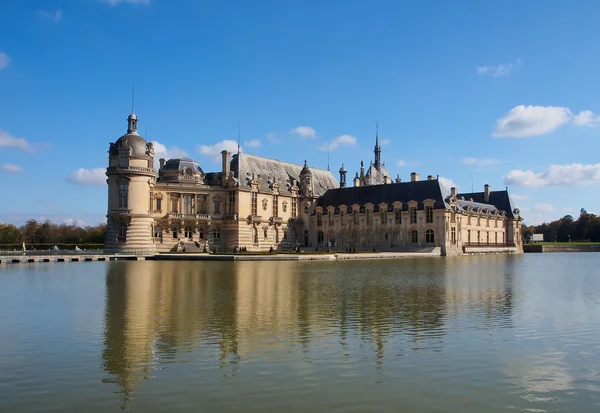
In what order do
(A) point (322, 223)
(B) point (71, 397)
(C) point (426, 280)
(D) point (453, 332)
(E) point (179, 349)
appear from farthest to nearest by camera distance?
(A) point (322, 223)
(C) point (426, 280)
(D) point (453, 332)
(E) point (179, 349)
(B) point (71, 397)

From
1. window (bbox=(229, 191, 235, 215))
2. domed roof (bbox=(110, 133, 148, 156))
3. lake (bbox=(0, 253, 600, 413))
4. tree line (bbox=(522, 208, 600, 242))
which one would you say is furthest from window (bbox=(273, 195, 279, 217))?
tree line (bbox=(522, 208, 600, 242))

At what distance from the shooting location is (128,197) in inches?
2391

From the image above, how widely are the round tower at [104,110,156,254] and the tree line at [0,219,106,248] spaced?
3345 centimetres

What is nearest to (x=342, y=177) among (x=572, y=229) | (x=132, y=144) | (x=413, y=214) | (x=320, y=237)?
(x=320, y=237)

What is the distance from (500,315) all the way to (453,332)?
3.46 m

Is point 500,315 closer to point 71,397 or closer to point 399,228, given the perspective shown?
point 71,397

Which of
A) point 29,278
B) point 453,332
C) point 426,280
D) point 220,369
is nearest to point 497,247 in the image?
point 426,280

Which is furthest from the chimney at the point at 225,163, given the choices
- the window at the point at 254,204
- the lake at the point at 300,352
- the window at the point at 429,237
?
the lake at the point at 300,352

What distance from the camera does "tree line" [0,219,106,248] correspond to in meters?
94.7

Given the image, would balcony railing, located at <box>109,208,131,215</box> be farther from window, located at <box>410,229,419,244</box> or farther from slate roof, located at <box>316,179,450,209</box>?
window, located at <box>410,229,419,244</box>

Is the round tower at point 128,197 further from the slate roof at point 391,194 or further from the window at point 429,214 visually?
the window at point 429,214

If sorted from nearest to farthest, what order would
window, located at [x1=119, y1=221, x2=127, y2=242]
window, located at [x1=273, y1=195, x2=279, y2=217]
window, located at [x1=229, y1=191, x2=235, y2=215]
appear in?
window, located at [x1=119, y1=221, x2=127, y2=242] → window, located at [x1=229, y1=191, x2=235, y2=215] → window, located at [x1=273, y1=195, x2=279, y2=217]

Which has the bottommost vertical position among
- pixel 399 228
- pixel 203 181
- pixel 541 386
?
pixel 541 386

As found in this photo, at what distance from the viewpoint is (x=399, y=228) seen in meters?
72.9
